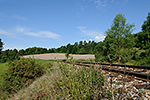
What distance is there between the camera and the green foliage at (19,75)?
8875 millimetres

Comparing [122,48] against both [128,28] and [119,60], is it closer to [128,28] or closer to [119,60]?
[119,60]

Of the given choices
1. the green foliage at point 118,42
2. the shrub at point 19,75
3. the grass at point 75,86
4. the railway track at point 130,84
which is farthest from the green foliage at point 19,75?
the green foliage at point 118,42

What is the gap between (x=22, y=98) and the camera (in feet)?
18.1

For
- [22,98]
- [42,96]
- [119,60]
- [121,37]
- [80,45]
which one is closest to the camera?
[42,96]

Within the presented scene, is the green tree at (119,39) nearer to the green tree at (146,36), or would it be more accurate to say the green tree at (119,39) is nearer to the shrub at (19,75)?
the green tree at (146,36)

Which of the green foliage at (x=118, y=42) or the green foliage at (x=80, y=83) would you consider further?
the green foliage at (x=118, y=42)

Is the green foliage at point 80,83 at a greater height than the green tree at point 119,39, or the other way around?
the green tree at point 119,39

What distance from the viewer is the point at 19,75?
Answer: 9.34 m

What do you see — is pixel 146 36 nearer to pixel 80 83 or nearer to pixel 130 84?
pixel 130 84

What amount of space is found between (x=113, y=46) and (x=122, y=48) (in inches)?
75.1

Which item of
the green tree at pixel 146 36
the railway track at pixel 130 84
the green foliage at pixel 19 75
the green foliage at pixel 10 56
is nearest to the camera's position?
the railway track at pixel 130 84

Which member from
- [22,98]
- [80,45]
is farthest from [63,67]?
[80,45]

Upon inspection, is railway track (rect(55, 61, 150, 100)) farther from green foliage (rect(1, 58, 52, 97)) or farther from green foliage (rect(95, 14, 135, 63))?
green foliage (rect(95, 14, 135, 63))

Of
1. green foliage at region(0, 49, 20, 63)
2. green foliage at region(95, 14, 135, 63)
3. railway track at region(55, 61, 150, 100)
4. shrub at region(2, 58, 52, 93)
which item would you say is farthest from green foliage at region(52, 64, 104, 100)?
green foliage at region(0, 49, 20, 63)
